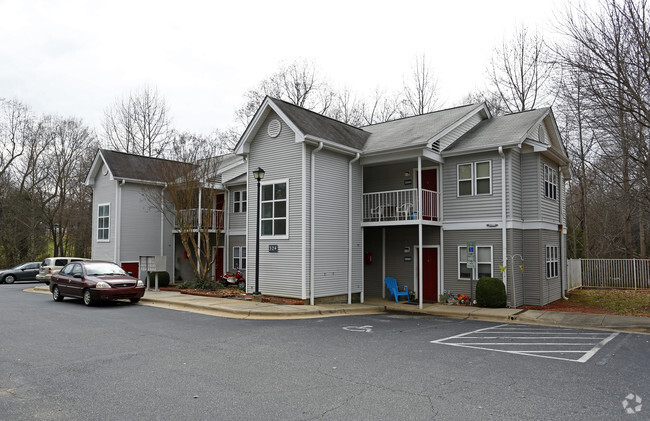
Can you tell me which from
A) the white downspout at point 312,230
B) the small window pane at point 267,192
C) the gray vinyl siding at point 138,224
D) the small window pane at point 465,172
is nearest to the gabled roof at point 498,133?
the small window pane at point 465,172

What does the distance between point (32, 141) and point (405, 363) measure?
4247cm

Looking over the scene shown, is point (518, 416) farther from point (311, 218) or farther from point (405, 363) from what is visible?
point (311, 218)

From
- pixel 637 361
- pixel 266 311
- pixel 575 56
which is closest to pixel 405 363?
pixel 637 361

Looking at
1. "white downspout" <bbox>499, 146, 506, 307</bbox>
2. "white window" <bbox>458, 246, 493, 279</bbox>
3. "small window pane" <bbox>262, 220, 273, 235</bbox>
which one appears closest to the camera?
"white downspout" <bbox>499, 146, 506, 307</bbox>

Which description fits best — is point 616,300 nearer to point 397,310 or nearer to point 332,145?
point 397,310

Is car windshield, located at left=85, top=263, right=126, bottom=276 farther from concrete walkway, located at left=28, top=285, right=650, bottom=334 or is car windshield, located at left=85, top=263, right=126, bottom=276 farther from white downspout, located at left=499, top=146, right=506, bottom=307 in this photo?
white downspout, located at left=499, top=146, right=506, bottom=307

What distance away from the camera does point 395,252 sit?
1916 cm

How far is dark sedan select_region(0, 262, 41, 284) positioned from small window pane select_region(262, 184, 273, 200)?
70.3 ft

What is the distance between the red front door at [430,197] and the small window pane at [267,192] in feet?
18.5

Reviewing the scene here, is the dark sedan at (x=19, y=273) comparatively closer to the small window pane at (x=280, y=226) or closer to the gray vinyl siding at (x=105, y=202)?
the gray vinyl siding at (x=105, y=202)

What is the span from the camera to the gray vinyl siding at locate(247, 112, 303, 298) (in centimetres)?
1633

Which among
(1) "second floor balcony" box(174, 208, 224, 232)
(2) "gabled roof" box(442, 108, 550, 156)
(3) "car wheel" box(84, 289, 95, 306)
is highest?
(2) "gabled roof" box(442, 108, 550, 156)

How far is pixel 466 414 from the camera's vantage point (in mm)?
5500

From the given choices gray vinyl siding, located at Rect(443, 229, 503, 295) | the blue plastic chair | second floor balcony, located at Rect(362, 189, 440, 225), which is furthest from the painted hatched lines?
the blue plastic chair
